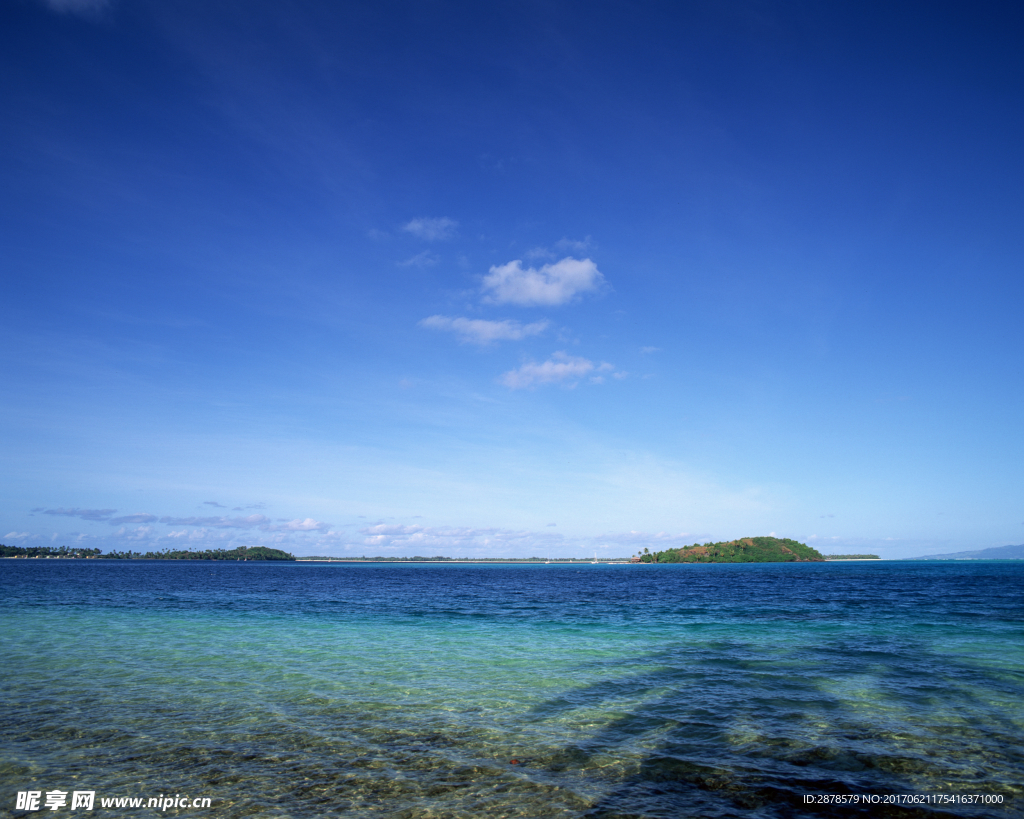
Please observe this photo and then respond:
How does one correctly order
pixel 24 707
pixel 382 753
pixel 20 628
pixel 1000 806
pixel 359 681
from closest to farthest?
pixel 1000 806 → pixel 382 753 → pixel 24 707 → pixel 359 681 → pixel 20 628

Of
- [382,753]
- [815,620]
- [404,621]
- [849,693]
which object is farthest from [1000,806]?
[404,621]

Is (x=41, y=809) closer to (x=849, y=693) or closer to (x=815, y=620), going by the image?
(x=849, y=693)

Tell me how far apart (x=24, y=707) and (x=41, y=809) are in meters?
7.17

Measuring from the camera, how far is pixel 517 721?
12875mm

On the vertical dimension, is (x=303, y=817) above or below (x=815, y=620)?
above

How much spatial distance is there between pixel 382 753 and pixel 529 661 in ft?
34.9

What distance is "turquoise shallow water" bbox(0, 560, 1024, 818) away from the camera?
29.2 feet

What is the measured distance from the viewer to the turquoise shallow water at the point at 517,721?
8.91 meters

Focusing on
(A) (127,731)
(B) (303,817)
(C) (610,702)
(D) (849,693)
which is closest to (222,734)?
(A) (127,731)

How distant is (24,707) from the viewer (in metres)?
13.3

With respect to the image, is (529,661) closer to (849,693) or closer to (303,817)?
(849,693)

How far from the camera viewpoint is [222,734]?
1165 centimetres

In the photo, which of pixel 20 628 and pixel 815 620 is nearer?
pixel 20 628

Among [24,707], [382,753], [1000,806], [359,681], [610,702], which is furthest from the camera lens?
[359,681]
